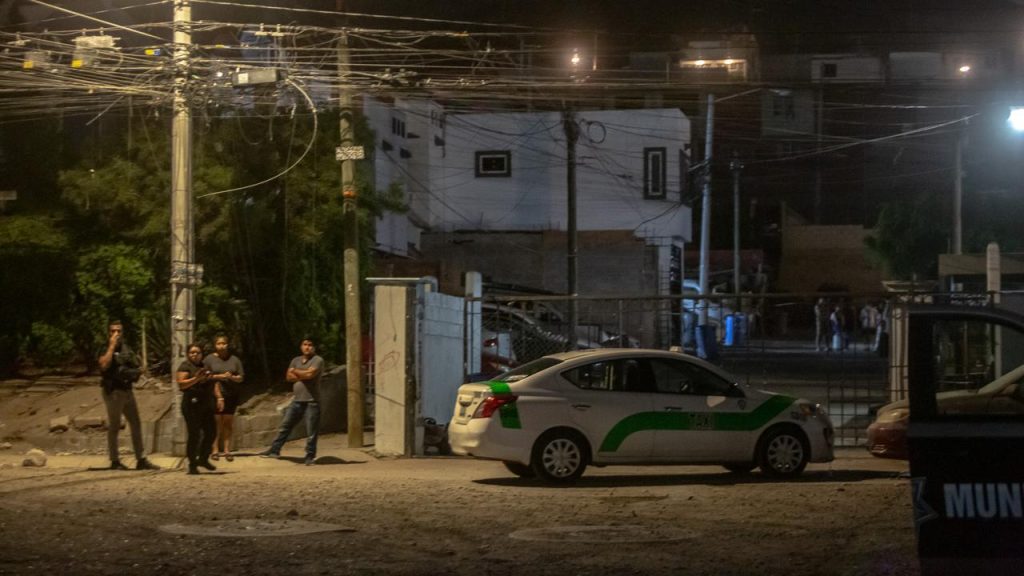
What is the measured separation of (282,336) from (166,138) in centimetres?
386

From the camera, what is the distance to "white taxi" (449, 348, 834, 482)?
14.3 meters

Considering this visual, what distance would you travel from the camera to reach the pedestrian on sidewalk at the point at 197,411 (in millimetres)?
15625

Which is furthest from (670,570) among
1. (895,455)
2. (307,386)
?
(307,386)

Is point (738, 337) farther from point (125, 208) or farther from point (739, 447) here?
point (125, 208)

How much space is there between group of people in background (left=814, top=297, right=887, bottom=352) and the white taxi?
346cm

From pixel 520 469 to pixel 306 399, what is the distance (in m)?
3.71

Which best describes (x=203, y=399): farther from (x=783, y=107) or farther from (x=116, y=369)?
(x=783, y=107)

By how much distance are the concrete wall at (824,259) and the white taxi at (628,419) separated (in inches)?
2144

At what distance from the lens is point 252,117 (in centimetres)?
2141

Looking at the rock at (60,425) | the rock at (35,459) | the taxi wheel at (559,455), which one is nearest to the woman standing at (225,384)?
the rock at (35,459)

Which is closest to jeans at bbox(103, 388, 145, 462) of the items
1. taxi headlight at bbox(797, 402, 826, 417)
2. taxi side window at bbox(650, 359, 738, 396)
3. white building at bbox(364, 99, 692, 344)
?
taxi side window at bbox(650, 359, 738, 396)

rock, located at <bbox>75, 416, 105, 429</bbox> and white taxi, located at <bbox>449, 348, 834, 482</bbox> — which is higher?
white taxi, located at <bbox>449, 348, 834, 482</bbox>

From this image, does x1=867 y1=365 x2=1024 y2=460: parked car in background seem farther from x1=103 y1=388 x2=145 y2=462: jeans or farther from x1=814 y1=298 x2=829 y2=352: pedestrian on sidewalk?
x1=103 y1=388 x2=145 y2=462: jeans

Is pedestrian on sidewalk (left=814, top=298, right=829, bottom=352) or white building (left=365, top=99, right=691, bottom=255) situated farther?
white building (left=365, top=99, right=691, bottom=255)
